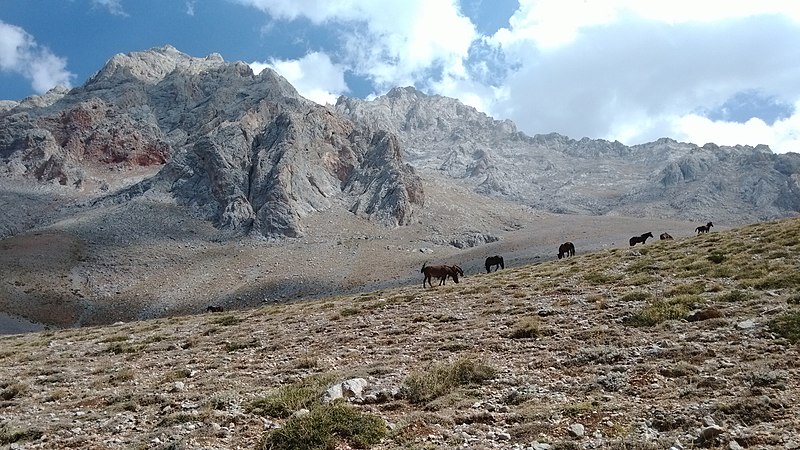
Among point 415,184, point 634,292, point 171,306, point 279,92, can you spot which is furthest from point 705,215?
point 634,292

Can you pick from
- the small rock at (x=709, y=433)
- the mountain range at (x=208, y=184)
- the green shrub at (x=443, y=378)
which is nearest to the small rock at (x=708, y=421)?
the small rock at (x=709, y=433)

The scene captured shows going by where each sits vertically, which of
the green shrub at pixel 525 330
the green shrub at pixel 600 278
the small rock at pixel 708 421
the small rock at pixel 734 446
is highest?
the green shrub at pixel 600 278

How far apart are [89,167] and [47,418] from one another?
167219 mm

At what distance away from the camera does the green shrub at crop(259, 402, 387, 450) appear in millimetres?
8789

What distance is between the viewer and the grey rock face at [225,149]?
120875 millimetres

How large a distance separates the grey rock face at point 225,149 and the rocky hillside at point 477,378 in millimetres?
91814

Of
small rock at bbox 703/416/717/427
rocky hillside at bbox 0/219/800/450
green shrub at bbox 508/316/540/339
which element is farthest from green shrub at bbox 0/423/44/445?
small rock at bbox 703/416/717/427

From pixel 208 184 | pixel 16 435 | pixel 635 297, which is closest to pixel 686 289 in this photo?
pixel 635 297

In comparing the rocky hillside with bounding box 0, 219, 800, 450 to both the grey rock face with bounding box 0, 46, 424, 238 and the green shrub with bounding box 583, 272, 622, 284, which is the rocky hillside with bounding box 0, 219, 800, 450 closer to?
the green shrub with bounding box 583, 272, 622, 284

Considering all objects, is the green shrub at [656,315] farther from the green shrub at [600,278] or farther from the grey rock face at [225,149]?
the grey rock face at [225,149]

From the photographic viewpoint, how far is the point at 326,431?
9.02 metres

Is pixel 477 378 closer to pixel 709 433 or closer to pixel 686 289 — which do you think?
pixel 709 433

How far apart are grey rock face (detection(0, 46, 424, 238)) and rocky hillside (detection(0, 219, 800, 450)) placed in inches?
3615

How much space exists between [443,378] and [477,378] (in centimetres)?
78
